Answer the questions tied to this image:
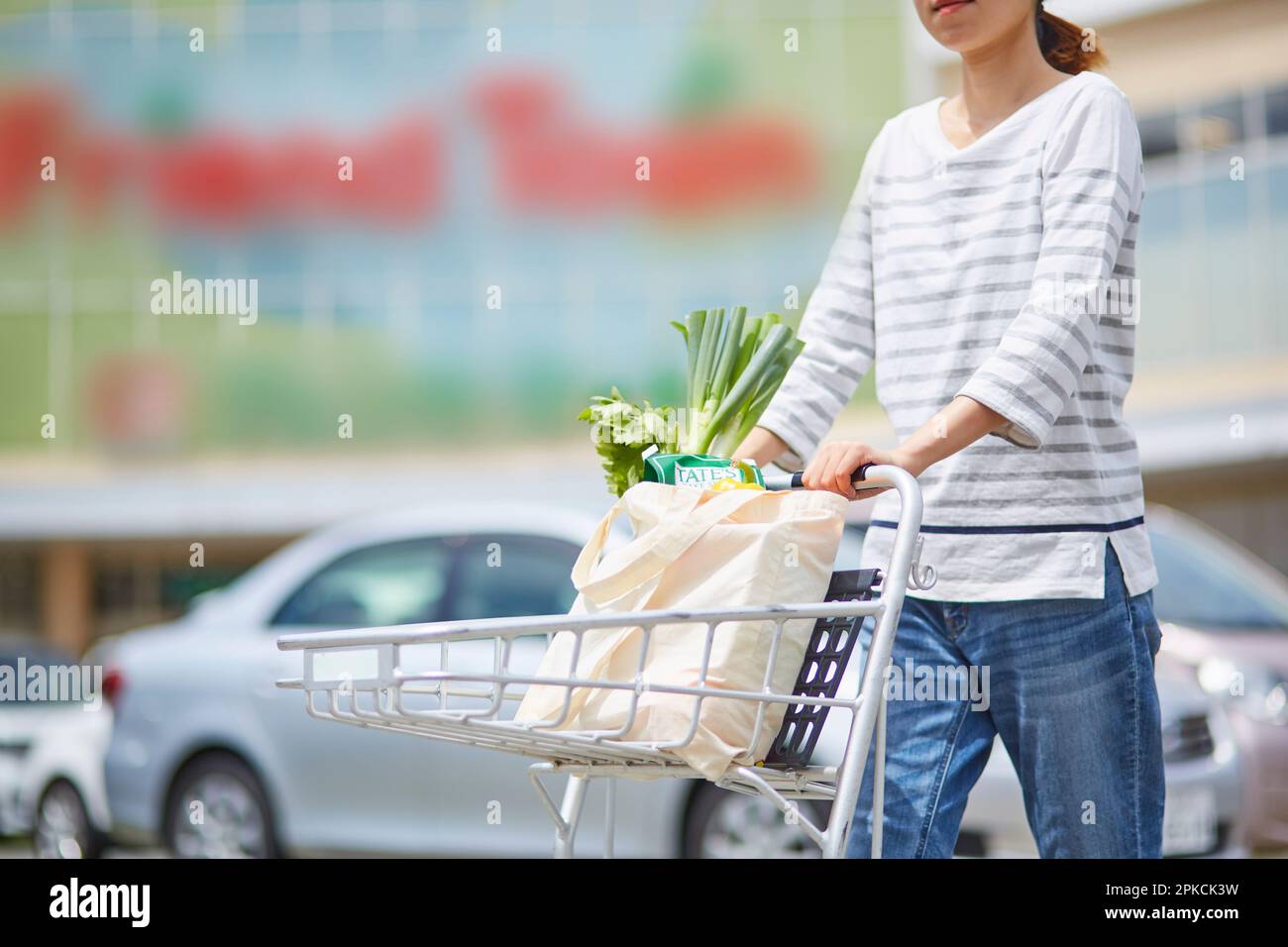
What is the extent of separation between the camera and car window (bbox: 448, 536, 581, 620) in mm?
6258

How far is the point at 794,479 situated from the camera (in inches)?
94.8

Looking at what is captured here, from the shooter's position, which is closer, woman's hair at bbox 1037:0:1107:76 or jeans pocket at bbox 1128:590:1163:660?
jeans pocket at bbox 1128:590:1163:660

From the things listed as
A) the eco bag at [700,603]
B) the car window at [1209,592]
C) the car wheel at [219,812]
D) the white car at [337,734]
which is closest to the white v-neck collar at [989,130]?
the eco bag at [700,603]

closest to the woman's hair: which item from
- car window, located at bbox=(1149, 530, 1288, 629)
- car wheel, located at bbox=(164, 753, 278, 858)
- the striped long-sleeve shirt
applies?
the striped long-sleeve shirt

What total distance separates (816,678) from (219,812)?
5.16 m

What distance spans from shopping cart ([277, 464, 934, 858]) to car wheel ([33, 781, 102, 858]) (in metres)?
6.01

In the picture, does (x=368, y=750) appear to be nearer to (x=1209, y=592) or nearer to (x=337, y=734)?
(x=337, y=734)

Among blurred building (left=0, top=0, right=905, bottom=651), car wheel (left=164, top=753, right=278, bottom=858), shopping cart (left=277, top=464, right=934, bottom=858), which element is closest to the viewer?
shopping cart (left=277, top=464, right=934, bottom=858)

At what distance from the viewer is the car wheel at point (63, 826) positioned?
305 inches

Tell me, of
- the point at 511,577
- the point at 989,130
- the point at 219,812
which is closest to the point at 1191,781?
the point at 511,577

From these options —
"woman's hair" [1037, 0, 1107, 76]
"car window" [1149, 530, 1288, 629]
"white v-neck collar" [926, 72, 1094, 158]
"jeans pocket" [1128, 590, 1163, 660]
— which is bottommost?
"car window" [1149, 530, 1288, 629]

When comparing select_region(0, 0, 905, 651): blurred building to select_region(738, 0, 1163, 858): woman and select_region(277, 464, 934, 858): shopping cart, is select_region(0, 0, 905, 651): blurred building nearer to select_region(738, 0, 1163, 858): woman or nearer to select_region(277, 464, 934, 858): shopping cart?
select_region(738, 0, 1163, 858): woman
